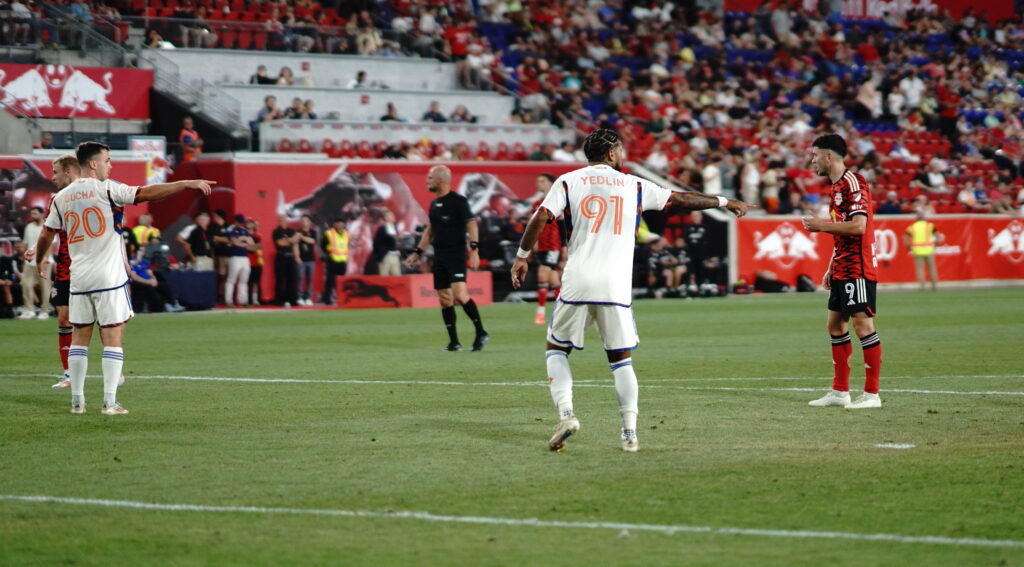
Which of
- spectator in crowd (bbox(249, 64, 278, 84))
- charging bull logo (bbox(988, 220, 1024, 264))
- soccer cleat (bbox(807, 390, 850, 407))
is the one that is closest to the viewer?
soccer cleat (bbox(807, 390, 850, 407))

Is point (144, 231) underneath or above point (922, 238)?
above

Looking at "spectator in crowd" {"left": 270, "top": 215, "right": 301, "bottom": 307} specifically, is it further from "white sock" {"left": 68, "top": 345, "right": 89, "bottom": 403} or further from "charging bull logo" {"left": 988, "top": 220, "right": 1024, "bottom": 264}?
"charging bull logo" {"left": 988, "top": 220, "right": 1024, "bottom": 264}

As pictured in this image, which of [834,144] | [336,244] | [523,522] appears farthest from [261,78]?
[523,522]

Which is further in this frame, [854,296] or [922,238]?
[922,238]

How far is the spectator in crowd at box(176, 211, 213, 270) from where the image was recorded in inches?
1168

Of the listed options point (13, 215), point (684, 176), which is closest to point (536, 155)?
point (684, 176)

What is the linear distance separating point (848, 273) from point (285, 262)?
2059 centimetres

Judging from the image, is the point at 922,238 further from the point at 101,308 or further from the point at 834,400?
the point at 101,308

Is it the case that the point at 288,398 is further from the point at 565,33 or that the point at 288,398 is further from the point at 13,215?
the point at 565,33

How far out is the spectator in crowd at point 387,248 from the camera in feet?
102

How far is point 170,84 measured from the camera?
3212cm

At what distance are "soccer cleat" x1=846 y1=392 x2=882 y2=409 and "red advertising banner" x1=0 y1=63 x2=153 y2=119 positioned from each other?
2304 cm

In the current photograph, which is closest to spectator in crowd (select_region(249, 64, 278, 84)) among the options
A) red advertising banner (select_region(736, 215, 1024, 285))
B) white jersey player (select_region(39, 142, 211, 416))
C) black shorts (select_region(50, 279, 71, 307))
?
red advertising banner (select_region(736, 215, 1024, 285))

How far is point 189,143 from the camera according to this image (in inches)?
1204
